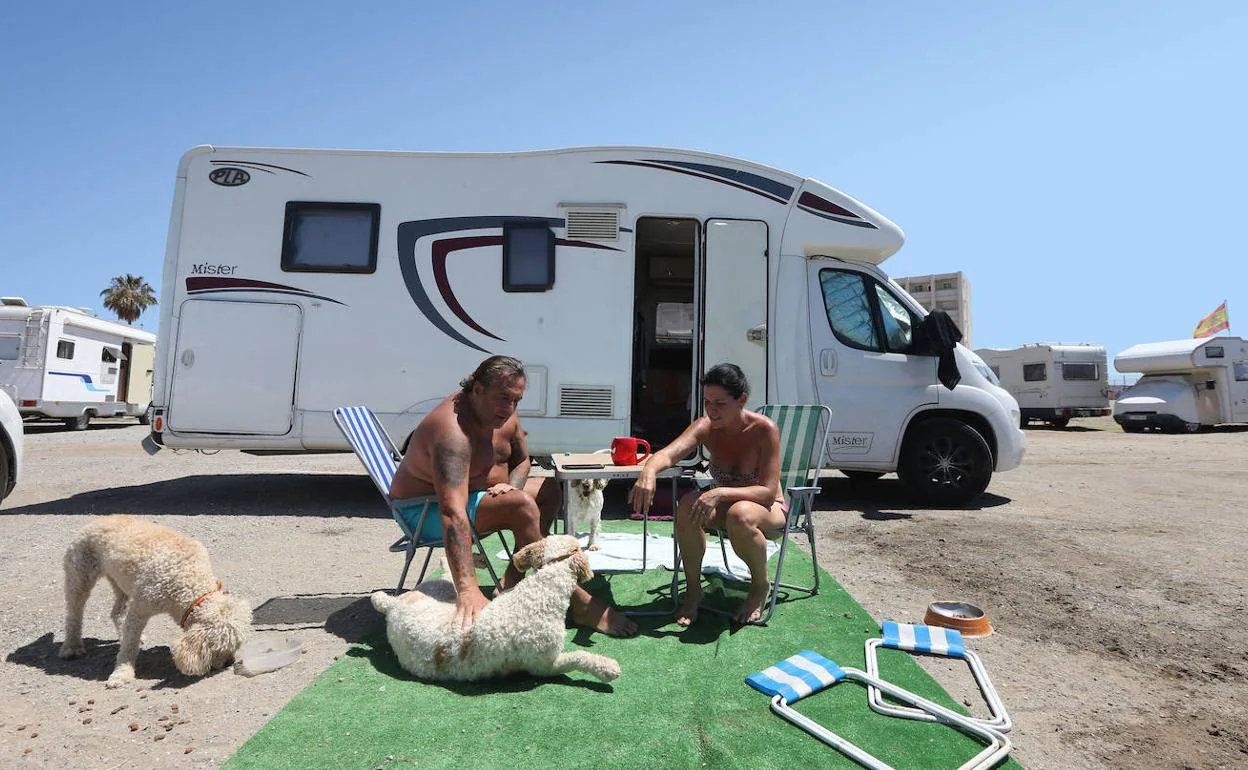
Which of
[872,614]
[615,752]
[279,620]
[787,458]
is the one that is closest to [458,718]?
[615,752]

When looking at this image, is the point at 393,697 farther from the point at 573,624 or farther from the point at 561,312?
the point at 561,312

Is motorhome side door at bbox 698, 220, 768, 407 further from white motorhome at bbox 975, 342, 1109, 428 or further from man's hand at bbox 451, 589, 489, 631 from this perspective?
white motorhome at bbox 975, 342, 1109, 428

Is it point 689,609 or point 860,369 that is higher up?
point 860,369

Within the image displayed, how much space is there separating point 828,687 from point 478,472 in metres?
1.74

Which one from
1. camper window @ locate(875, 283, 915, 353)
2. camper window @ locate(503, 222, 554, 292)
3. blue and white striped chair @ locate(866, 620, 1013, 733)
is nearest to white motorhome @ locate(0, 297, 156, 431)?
camper window @ locate(503, 222, 554, 292)

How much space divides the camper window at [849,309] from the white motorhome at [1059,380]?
13816 millimetres

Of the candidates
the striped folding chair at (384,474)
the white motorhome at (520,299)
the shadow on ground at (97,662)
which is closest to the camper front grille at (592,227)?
the white motorhome at (520,299)

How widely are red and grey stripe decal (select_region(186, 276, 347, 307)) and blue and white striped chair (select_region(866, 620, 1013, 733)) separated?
488cm

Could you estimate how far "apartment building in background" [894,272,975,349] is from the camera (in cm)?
2617

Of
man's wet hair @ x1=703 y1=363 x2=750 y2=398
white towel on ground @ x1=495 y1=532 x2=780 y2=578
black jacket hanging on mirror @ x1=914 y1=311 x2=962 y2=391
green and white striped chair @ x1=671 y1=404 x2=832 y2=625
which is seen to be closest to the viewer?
man's wet hair @ x1=703 y1=363 x2=750 y2=398

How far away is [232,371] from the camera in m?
5.61

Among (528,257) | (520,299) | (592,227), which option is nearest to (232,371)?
(520,299)

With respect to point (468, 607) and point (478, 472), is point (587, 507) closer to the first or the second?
point (478, 472)

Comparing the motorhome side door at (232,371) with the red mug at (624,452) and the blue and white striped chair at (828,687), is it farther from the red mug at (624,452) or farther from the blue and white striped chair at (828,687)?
the blue and white striped chair at (828,687)
